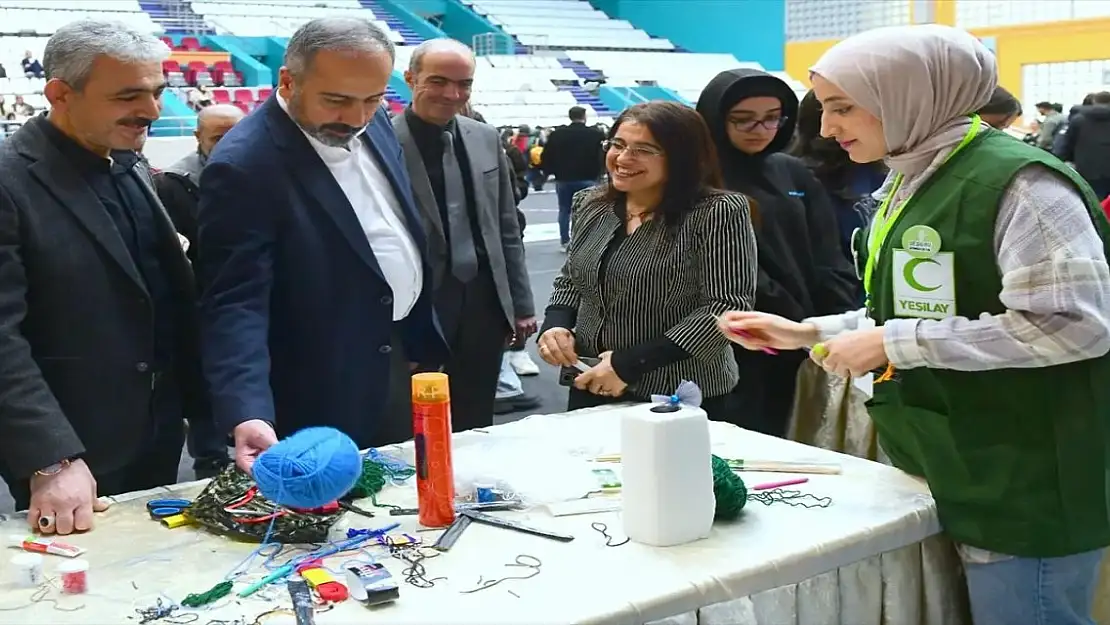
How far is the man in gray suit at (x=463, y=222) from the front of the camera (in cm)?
247

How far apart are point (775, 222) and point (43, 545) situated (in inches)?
64.0

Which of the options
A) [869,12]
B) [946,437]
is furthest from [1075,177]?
[869,12]

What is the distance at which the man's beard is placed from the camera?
1.66 m

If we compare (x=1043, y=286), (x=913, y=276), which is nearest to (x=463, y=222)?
(x=913, y=276)

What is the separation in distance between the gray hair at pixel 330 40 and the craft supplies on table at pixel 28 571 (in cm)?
82

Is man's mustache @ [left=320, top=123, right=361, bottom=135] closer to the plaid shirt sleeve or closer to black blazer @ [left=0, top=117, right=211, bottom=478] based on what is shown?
black blazer @ [left=0, top=117, right=211, bottom=478]

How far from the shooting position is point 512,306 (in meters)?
2.61

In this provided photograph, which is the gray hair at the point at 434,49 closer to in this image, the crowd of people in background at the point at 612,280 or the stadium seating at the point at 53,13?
the crowd of people in background at the point at 612,280

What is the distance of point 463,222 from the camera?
8.26 ft

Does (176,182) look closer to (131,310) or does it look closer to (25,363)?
(131,310)

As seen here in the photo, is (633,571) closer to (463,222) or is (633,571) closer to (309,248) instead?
(309,248)

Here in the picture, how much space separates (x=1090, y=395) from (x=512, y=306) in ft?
5.21

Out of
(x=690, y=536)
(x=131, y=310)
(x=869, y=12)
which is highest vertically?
(x=869, y=12)

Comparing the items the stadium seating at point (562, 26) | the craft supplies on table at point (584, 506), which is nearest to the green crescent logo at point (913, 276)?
the craft supplies on table at point (584, 506)
